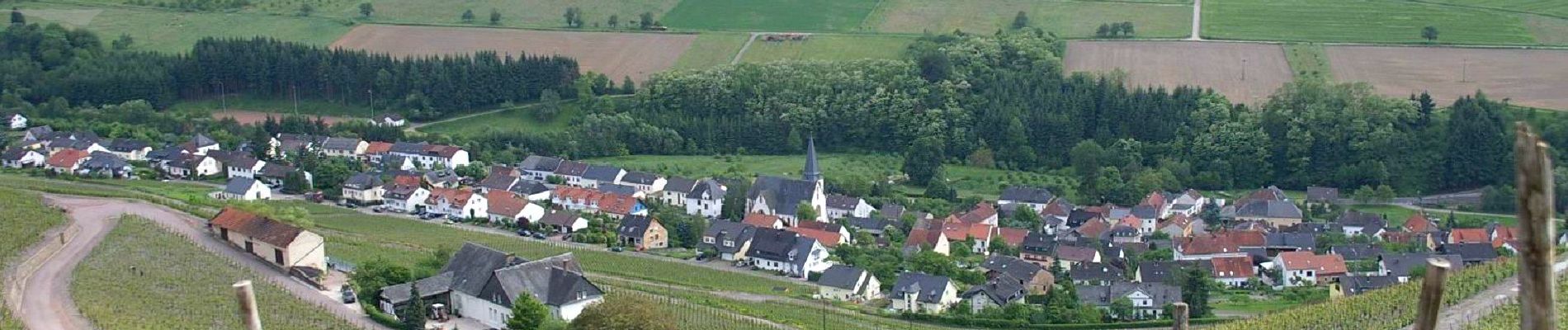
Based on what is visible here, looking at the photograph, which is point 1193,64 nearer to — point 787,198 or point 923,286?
point 787,198

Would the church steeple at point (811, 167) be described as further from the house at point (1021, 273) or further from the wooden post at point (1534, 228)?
the wooden post at point (1534, 228)

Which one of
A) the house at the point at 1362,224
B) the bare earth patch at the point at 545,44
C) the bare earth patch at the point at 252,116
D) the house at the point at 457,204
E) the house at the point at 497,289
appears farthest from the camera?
the bare earth patch at the point at 545,44

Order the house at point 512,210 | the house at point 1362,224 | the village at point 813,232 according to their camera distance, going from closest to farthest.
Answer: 1. the village at point 813,232
2. the house at point 1362,224
3. the house at point 512,210

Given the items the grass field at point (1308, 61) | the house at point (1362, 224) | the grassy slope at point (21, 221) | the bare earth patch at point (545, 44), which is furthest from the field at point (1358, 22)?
the grassy slope at point (21, 221)

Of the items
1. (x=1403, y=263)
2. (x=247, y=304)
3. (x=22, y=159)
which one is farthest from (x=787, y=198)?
(x=247, y=304)

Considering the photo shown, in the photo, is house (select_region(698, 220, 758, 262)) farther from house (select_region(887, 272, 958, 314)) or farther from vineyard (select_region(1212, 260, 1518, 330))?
vineyard (select_region(1212, 260, 1518, 330))

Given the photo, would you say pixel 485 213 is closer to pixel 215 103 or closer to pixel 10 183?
pixel 10 183
